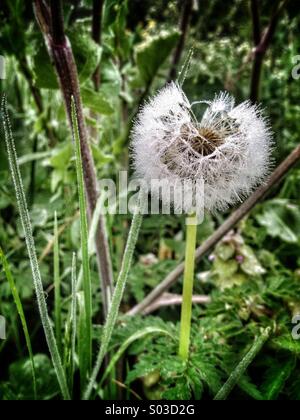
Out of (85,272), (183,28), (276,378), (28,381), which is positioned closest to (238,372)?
(276,378)

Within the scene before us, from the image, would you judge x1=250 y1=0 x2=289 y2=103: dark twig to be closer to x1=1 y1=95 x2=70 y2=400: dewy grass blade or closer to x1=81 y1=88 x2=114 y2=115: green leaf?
x1=81 y1=88 x2=114 y2=115: green leaf

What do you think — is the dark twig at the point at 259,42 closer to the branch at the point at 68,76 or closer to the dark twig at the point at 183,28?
the dark twig at the point at 183,28

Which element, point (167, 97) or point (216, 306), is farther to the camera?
point (216, 306)

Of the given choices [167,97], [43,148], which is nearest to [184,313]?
[167,97]

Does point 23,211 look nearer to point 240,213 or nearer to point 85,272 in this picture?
point 85,272

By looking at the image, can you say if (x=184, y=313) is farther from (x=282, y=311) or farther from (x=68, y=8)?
(x=68, y=8)

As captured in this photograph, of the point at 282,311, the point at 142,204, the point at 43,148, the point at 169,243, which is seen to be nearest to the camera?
the point at 142,204
